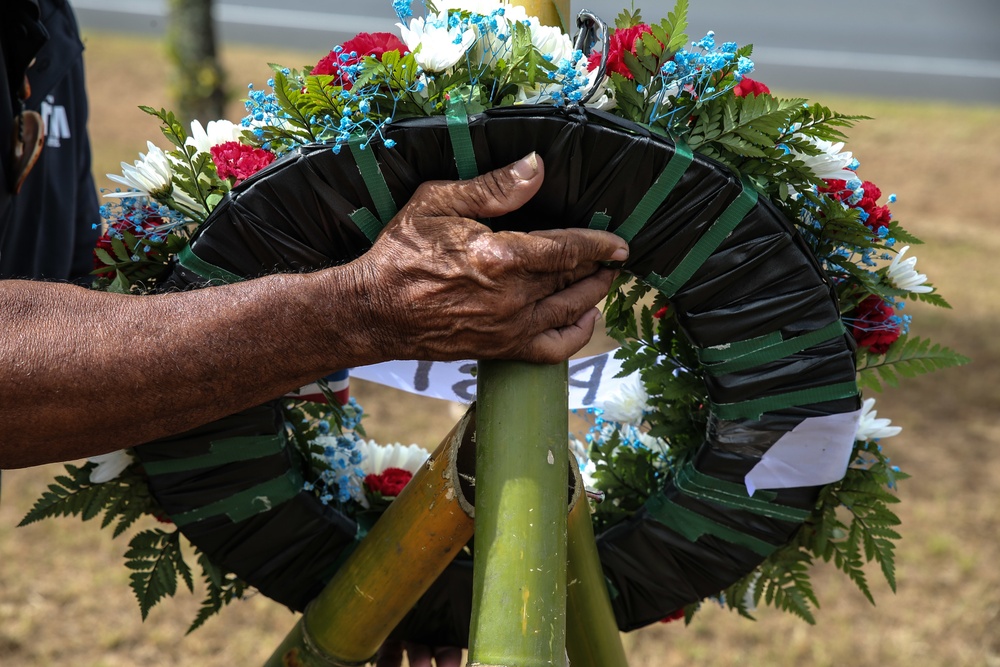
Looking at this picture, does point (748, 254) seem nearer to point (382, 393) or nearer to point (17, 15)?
point (17, 15)

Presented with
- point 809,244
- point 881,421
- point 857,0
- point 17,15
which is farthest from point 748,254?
point 857,0

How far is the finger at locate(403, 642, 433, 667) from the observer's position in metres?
2.32

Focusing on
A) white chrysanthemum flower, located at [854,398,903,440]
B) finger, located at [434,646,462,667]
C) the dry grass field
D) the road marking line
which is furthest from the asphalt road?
finger, located at [434,646,462,667]

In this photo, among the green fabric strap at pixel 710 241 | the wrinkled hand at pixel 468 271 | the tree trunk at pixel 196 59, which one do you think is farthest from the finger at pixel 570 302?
the tree trunk at pixel 196 59

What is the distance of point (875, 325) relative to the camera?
2.11m

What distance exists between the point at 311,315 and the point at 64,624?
3103mm

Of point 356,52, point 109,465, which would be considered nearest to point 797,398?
point 356,52

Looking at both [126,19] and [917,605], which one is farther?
[126,19]

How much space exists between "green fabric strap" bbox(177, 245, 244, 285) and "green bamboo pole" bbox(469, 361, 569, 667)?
487mm

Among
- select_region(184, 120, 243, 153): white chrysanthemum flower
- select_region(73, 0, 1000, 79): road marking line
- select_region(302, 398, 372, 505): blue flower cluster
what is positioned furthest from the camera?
select_region(73, 0, 1000, 79): road marking line

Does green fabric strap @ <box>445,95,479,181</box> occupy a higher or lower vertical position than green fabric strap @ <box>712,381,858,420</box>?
higher

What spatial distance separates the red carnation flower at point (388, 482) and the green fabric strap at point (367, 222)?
0.76 meters

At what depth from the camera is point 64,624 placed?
13.6ft

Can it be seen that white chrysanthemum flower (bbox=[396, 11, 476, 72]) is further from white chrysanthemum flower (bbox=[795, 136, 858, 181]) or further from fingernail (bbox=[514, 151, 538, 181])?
white chrysanthemum flower (bbox=[795, 136, 858, 181])
